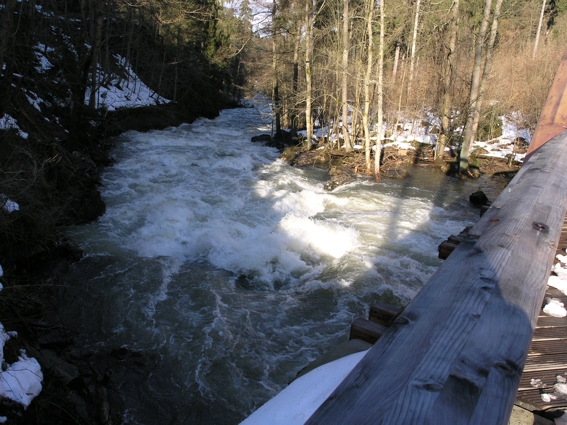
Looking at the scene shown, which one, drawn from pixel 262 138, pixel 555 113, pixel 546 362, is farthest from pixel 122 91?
pixel 546 362

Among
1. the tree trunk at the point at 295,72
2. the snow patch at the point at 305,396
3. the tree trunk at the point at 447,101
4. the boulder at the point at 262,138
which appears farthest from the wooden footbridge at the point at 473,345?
the boulder at the point at 262,138

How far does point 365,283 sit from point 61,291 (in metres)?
5.33

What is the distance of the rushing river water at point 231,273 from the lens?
5109mm

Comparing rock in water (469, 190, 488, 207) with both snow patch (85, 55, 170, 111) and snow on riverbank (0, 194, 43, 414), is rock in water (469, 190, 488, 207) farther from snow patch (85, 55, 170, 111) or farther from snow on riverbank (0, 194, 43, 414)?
snow patch (85, 55, 170, 111)

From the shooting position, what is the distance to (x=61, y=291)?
6.55m

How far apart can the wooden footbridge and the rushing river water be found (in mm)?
3739

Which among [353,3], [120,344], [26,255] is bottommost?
[120,344]

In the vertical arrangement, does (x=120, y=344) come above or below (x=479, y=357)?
below

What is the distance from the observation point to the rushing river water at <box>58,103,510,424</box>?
511 centimetres

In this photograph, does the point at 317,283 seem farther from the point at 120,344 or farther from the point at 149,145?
the point at 149,145

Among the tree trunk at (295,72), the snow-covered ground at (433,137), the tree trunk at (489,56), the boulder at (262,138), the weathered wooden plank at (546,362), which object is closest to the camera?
the weathered wooden plank at (546,362)

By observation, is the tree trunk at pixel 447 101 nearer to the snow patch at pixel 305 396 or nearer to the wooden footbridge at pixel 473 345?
the wooden footbridge at pixel 473 345

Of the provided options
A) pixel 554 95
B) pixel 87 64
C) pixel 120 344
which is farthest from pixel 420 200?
pixel 87 64

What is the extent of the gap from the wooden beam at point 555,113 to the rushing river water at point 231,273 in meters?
3.36
